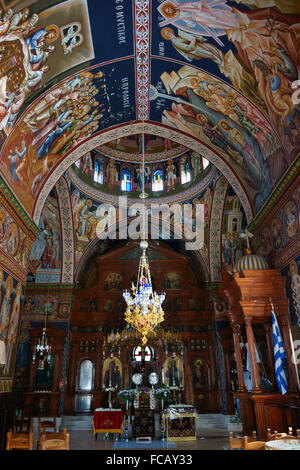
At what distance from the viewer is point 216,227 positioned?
55.6 feet

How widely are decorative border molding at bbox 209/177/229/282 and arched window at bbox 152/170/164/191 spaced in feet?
12.3

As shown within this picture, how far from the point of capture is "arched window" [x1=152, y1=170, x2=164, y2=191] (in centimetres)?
1884

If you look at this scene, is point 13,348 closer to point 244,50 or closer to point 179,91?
point 179,91

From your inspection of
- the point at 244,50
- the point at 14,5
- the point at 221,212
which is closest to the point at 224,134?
the point at 244,50

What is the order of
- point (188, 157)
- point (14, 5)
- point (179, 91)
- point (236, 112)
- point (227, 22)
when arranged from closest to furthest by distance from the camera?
point (14, 5)
point (227, 22)
point (236, 112)
point (179, 91)
point (188, 157)

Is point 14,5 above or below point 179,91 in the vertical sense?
below

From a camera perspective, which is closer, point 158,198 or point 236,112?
point 236,112

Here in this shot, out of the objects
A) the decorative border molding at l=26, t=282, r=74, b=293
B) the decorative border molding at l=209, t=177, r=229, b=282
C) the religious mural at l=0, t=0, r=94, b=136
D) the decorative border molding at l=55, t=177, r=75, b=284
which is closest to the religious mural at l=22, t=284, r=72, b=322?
the decorative border molding at l=26, t=282, r=74, b=293

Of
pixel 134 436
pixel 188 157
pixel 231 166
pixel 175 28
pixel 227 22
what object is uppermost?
pixel 188 157

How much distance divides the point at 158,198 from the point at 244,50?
34.7 feet

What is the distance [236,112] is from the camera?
Answer: 9984mm

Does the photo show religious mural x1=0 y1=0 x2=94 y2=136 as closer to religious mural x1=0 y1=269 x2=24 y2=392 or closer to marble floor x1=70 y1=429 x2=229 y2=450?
religious mural x1=0 y1=269 x2=24 y2=392

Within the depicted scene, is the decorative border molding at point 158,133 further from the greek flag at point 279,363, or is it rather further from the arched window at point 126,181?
the arched window at point 126,181

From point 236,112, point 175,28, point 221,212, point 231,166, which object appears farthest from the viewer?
point 221,212
